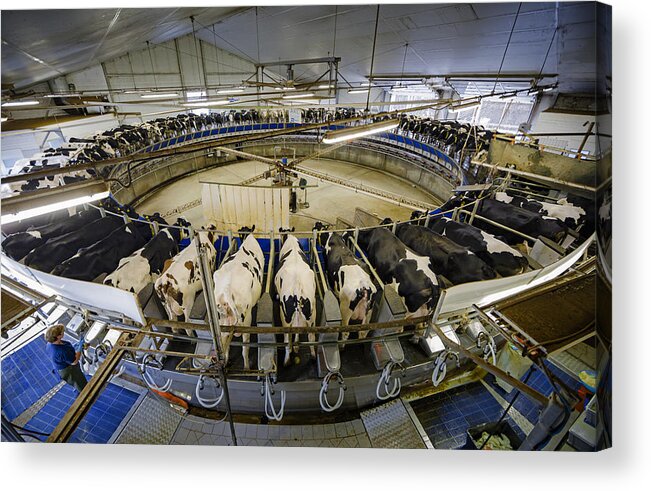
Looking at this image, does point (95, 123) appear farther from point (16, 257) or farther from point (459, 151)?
point (459, 151)

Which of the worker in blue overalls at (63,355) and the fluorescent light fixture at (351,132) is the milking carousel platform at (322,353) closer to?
the worker in blue overalls at (63,355)

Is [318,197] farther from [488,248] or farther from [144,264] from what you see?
[144,264]

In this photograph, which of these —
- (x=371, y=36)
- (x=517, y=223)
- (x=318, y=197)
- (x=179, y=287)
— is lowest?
(x=318, y=197)

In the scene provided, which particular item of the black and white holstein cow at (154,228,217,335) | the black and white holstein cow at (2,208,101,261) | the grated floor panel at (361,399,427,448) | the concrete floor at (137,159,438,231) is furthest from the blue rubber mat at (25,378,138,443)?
the concrete floor at (137,159,438,231)

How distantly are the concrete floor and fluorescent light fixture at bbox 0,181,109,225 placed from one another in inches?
236

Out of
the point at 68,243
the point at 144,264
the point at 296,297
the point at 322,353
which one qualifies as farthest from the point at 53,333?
the point at 68,243

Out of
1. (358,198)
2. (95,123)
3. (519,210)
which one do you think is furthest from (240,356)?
(95,123)

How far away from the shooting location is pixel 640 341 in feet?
7.25

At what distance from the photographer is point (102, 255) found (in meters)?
4.19

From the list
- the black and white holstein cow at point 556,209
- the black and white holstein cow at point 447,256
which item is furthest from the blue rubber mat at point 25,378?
the black and white holstein cow at point 556,209

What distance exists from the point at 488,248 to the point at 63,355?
545 centimetres

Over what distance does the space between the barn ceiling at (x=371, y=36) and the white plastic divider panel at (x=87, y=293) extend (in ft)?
6.92

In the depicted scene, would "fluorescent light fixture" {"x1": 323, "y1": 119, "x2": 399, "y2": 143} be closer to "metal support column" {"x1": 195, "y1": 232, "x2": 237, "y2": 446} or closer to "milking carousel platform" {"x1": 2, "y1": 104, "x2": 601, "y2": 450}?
"milking carousel platform" {"x1": 2, "y1": 104, "x2": 601, "y2": 450}

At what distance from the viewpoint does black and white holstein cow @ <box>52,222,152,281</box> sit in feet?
12.6
